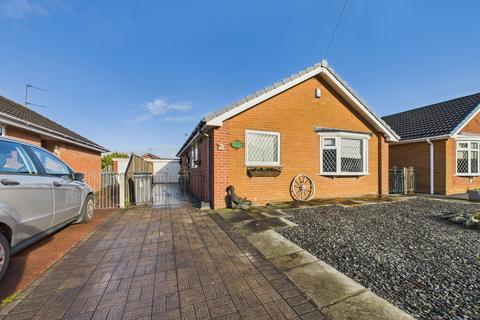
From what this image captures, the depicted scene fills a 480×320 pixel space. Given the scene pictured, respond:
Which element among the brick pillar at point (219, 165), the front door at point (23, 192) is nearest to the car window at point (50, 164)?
the front door at point (23, 192)

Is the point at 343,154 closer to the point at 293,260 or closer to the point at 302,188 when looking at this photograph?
the point at 302,188

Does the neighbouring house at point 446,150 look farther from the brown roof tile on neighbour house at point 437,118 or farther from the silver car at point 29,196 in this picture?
the silver car at point 29,196

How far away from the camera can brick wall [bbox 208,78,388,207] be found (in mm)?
6844

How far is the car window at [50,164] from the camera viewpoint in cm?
367

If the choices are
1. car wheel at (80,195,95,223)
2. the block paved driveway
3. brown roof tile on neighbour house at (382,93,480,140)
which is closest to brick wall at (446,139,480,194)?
brown roof tile on neighbour house at (382,93,480,140)

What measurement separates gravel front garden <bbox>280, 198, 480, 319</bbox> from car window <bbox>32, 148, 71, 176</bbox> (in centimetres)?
461

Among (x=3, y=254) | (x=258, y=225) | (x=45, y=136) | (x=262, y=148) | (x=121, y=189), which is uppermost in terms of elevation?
(x=45, y=136)

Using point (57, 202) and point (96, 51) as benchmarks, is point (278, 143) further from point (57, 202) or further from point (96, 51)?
point (96, 51)

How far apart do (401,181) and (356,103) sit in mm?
5051

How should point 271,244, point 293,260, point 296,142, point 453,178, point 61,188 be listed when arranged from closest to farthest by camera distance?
point 293,260
point 271,244
point 61,188
point 296,142
point 453,178

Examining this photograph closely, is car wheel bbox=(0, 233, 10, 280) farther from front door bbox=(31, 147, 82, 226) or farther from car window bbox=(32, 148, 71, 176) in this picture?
car window bbox=(32, 148, 71, 176)

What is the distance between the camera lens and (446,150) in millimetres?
10102

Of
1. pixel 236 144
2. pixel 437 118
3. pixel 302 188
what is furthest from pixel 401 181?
pixel 236 144

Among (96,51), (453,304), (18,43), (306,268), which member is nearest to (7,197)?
(306,268)
